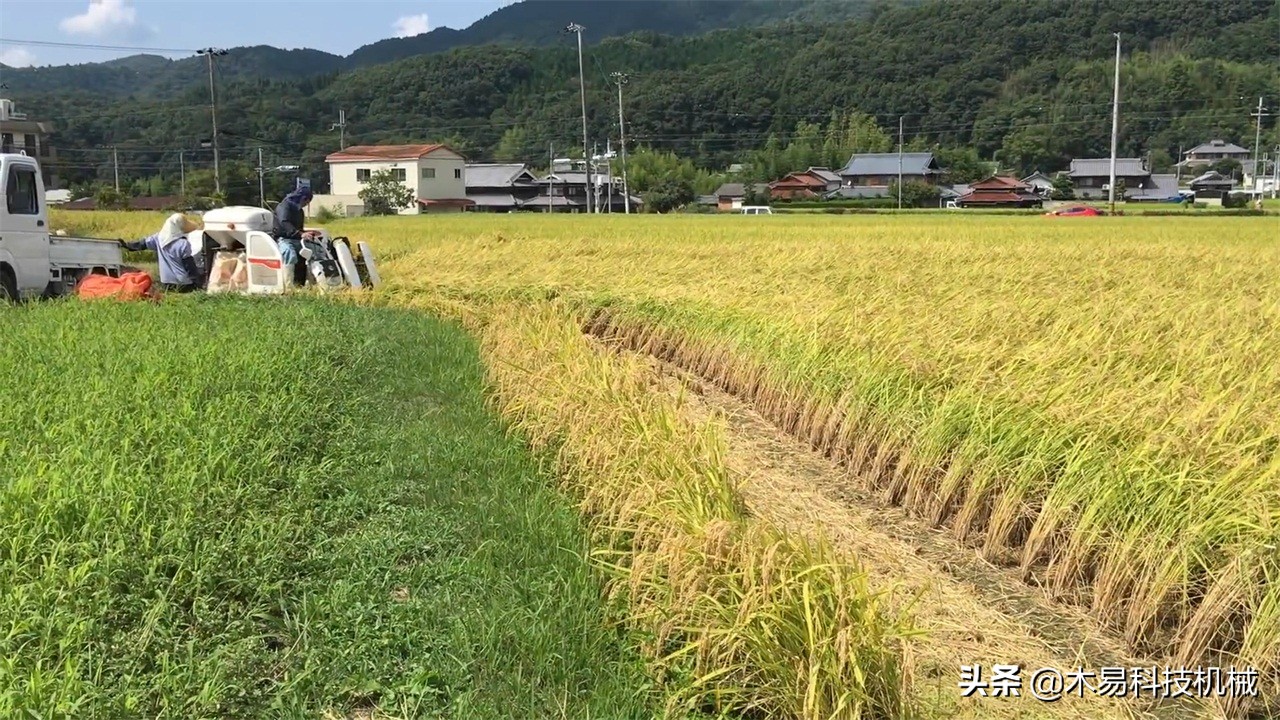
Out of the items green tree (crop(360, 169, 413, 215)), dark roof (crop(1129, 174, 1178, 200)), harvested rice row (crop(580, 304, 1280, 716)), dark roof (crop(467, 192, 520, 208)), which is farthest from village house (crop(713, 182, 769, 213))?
harvested rice row (crop(580, 304, 1280, 716))

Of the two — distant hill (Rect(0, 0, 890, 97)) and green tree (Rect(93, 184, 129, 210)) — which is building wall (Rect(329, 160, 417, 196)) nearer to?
green tree (Rect(93, 184, 129, 210))

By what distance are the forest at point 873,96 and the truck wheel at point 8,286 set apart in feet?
225

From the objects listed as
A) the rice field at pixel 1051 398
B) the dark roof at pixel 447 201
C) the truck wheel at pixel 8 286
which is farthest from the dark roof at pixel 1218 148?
the truck wheel at pixel 8 286

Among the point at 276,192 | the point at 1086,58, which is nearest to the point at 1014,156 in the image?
the point at 1086,58

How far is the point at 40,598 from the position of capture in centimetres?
288

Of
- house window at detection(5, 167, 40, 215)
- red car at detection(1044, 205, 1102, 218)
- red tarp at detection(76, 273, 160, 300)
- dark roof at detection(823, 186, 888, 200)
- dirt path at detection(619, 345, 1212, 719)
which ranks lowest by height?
dirt path at detection(619, 345, 1212, 719)

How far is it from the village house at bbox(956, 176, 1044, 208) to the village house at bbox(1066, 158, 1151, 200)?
9.76 m

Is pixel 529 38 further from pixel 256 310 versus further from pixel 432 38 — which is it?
pixel 256 310

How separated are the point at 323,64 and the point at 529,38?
4018 centimetres

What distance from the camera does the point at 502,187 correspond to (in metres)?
73.4

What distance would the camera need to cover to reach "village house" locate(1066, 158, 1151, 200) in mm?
72688

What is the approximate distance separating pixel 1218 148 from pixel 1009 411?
327ft

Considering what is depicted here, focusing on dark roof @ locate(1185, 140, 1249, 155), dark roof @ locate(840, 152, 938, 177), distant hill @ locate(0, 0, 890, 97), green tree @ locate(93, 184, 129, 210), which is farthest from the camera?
distant hill @ locate(0, 0, 890, 97)

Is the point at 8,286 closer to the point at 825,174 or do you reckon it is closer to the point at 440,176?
the point at 440,176
